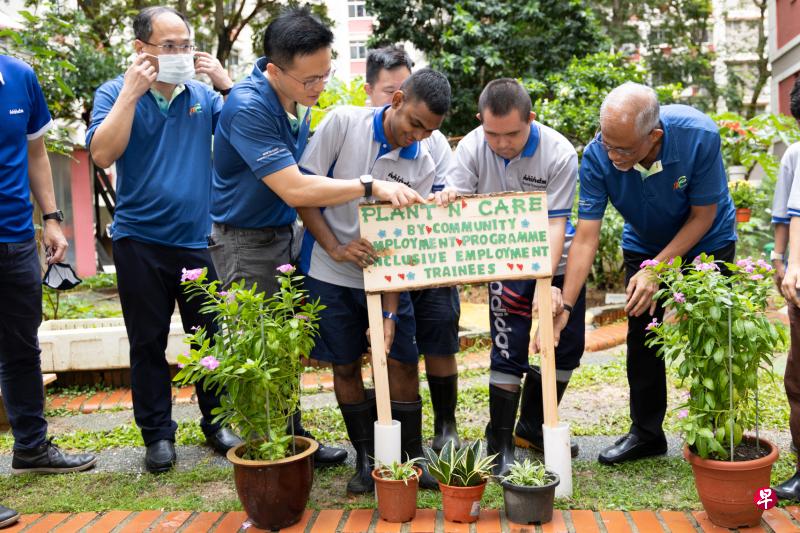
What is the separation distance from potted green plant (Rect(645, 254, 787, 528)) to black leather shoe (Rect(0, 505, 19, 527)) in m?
2.74

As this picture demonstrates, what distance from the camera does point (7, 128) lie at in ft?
11.9

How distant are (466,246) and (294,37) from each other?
1126mm

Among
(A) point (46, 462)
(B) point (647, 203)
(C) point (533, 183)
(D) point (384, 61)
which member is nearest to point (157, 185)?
(A) point (46, 462)

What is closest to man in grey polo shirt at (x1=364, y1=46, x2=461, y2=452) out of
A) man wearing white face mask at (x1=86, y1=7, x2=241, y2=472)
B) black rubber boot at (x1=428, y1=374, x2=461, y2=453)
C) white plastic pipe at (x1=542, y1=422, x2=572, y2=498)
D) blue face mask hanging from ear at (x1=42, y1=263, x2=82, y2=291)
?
black rubber boot at (x1=428, y1=374, x2=461, y2=453)

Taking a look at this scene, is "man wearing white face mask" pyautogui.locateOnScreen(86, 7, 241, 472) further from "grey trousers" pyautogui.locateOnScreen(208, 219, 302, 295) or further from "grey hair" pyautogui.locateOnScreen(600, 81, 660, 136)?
"grey hair" pyautogui.locateOnScreen(600, 81, 660, 136)

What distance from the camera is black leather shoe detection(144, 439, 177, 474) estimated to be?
381cm

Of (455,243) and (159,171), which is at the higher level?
(159,171)

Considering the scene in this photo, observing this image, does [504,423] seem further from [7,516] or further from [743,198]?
[743,198]

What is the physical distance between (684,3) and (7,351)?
2620cm

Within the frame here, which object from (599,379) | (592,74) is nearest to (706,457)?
(599,379)

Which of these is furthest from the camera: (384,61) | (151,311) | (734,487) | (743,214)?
(743,214)

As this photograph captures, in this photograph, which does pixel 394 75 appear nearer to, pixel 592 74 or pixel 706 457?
pixel 706 457

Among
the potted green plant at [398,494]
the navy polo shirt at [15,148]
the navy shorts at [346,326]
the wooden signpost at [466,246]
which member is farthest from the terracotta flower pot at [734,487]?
the navy polo shirt at [15,148]

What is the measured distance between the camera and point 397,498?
3033 millimetres
